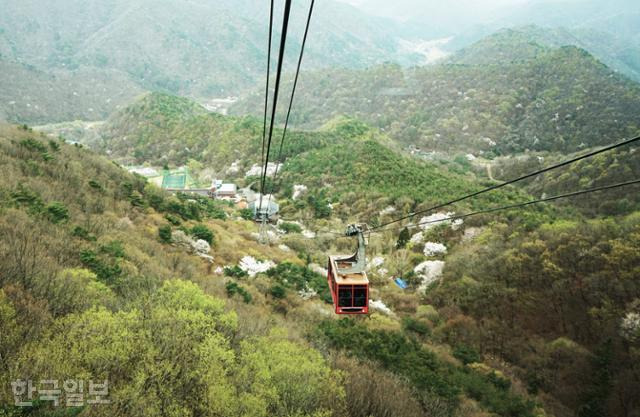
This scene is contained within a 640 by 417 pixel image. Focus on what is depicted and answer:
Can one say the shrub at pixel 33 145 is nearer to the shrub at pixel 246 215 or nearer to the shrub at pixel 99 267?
the shrub at pixel 99 267

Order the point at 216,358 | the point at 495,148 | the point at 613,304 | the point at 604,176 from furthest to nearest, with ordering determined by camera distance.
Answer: the point at 495,148
the point at 604,176
the point at 613,304
the point at 216,358

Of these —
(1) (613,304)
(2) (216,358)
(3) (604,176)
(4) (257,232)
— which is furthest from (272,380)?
(3) (604,176)

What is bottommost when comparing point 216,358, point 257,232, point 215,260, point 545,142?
point 216,358

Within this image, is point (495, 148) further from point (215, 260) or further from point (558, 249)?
point (215, 260)

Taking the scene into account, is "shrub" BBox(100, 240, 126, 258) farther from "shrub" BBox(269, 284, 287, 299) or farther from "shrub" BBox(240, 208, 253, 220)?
"shrub" BBox(240, 208, 253, 220)

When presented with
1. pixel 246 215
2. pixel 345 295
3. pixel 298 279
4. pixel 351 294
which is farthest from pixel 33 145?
pixel 351 294

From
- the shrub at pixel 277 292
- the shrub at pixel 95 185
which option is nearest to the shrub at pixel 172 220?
the shrub at pixel 95 185
